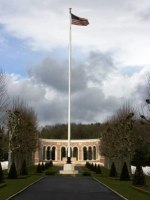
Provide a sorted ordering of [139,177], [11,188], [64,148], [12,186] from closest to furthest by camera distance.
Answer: [11,188]
[12,186]
[139,177]
[64,148]

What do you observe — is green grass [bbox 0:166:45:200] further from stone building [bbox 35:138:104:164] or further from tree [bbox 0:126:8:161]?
stone building [bbox 35:138:104:164]

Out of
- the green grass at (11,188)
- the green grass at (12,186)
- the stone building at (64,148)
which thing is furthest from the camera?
the stone building at (64,148)

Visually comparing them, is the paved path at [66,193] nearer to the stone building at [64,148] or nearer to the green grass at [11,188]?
the green grass at [11,188]

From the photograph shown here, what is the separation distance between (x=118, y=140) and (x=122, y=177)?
9750mm

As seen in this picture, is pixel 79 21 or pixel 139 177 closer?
pixel 139 177

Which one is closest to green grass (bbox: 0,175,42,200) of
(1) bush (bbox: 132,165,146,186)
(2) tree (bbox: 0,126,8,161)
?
(1) bush (bbox: 132,165,146,186)

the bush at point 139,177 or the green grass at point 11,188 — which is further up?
the bush at point 139,177

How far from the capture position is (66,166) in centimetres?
5166

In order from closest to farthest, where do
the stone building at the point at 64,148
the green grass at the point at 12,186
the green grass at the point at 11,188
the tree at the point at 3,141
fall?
the green grass at the point at 11,188
the green grass at the point at 12,186
the tree at the point at 3,141
the stone building at the point at 64,148

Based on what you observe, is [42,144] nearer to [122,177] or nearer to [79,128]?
[79,128]

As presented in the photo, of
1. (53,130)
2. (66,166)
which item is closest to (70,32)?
(66,166)

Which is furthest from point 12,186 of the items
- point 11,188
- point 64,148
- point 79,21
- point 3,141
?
point 64,148

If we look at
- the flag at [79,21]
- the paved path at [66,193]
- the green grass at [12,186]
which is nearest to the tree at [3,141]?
the green grass at [12,186]

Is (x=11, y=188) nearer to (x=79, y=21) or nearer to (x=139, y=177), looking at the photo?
(x=139, y=177)
